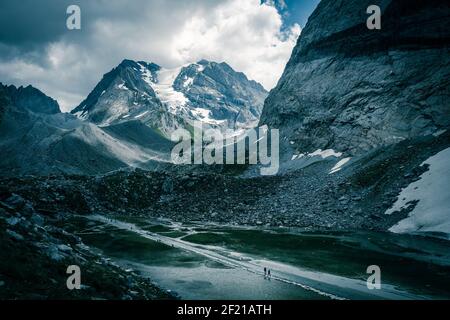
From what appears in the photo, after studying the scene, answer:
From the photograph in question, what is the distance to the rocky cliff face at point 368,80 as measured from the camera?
104m

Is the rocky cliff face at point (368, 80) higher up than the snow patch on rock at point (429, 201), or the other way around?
the rocky cliff face at point (368, 80)

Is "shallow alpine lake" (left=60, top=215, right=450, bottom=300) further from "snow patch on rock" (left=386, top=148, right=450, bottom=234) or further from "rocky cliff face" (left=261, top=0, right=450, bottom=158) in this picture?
"rocky cliff face" (left=261, top=0, right=450, bottom=158)

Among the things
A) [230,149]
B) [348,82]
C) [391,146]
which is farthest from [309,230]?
[230,149]

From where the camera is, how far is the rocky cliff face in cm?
10406

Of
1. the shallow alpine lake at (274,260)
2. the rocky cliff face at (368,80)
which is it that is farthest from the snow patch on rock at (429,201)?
the rocky cliff face at (368,80)

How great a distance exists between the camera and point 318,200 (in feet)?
261

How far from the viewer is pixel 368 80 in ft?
400

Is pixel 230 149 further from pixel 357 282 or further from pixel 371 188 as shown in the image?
pixel 357 282

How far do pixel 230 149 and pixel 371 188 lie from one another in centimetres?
9616

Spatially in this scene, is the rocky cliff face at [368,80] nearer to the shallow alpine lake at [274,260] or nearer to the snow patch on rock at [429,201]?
the snow patch on rock at [429,201]

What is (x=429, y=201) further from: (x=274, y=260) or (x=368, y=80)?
(x=368, y=80)

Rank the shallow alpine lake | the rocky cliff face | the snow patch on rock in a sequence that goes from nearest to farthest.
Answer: the shallow alpine lake → the snow patch on rock → the rocky cliff face

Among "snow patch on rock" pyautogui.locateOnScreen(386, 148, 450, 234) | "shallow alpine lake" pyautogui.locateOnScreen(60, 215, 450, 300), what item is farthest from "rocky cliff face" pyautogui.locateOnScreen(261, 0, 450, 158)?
"shallow alpine lake" pyautogui.locateOnScreen(60, 215, 450, 300)

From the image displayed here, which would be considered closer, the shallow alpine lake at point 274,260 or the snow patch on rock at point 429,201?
the shallow alpine lake at point 274,260
